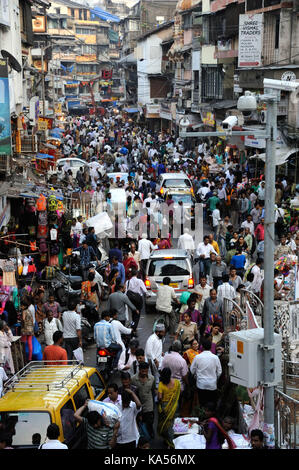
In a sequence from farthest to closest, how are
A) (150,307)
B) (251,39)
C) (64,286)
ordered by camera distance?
(251,39) → (64,286) → (150,307)

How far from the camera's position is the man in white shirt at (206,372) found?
10.3 metres

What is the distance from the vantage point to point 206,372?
10281 mm

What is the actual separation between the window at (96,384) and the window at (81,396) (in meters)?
0.46

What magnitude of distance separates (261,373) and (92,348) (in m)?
6.65

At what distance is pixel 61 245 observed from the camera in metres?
19.4

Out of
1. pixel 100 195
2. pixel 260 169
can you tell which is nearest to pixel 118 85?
pixel 260 169

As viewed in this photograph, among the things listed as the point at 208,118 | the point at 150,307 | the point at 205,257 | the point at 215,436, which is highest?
the point at 208,118

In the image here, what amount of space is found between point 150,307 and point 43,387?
774 cm

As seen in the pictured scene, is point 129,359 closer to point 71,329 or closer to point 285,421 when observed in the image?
point 71,329

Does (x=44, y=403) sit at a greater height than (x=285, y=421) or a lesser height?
greater

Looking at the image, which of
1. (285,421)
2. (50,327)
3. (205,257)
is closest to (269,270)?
(285,421)

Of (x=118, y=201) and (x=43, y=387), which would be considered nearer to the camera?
(x=43, y=387)

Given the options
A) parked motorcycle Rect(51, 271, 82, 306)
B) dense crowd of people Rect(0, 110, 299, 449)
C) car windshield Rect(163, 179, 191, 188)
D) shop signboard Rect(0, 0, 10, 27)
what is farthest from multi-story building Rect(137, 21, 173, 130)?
parked motorcycle Rect(51, 271, 82, 306)

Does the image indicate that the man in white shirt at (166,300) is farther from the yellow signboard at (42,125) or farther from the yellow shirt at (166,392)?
the yellow signboard at (42,125)
